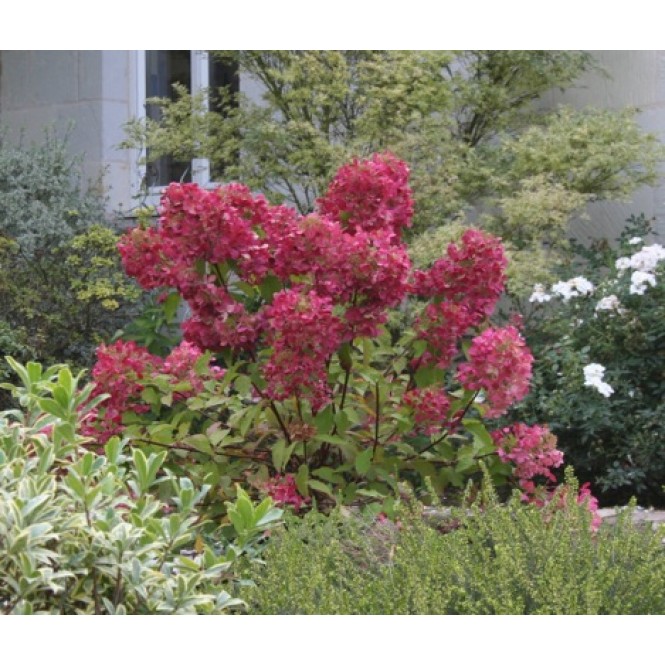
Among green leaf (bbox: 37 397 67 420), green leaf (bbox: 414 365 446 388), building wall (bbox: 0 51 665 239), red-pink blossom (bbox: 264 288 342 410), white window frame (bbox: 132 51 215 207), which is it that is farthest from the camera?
building wall (bbox: 0 51 665 239)

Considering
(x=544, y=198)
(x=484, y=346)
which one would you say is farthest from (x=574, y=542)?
(x=544, y=198)

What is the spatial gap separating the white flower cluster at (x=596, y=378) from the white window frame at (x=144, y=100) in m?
3.93

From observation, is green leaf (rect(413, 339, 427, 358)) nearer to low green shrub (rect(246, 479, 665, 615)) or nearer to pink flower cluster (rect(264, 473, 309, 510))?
pink flower cluster (rect(264, 473, 309, 510))

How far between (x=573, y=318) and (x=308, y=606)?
3103mm

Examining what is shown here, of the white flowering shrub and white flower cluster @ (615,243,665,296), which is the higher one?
white flower cluster @ (615,243,665,296)

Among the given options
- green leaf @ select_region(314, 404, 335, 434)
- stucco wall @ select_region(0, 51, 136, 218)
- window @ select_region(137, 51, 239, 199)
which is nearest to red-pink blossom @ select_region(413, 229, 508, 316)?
green leaf @ select_region(314, 404, 335, 434)

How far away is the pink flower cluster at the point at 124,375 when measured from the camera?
3.82 meters

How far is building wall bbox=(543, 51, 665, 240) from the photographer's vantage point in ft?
22.0

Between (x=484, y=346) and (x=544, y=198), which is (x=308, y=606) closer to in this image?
(x=484, y=346)

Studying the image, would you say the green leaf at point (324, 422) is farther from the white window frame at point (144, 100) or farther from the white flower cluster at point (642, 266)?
the white window frame at point (144, 100)

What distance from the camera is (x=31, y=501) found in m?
2.31

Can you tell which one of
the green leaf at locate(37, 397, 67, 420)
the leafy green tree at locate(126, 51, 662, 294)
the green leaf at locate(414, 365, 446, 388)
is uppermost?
the leafy green tree at locate(126, 51, 662, 294)

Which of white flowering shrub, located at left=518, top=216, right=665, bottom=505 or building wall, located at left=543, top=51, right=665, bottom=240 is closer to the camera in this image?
white flowering shrub, located at left=518, top=216, right=665, bottom=505

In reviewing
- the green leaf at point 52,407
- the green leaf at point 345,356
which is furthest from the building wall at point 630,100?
the green leaf at point 52,407
